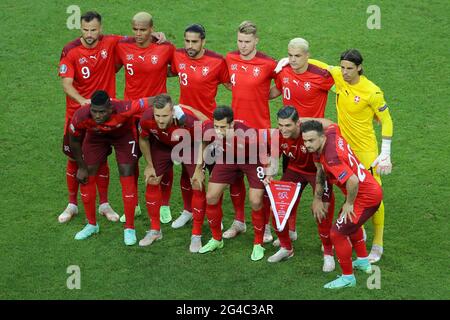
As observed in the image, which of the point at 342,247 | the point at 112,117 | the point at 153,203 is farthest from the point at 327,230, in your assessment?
the point at 112,117

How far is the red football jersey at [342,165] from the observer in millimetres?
9242

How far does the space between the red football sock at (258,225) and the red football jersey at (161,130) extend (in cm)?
106

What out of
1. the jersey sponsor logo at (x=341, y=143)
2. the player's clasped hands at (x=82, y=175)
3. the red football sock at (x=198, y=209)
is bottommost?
the red football sock at (x=198, y=209)

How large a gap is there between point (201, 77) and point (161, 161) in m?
1.06

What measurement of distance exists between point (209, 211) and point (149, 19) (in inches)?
90.7

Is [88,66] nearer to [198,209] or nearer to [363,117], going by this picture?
[198,209]

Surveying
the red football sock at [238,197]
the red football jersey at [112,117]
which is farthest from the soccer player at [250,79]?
the red football jersey at [112,117]

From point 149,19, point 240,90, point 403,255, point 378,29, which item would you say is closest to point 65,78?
point 149,19

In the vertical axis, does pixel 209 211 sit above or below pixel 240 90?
below

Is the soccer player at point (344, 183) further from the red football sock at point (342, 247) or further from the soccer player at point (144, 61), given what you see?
the soccer player at point (144, 61)

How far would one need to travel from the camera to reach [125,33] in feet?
49.1

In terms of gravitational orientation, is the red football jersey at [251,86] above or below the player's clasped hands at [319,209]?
above

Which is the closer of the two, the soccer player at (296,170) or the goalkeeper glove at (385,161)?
the soccer player at (296,170)
